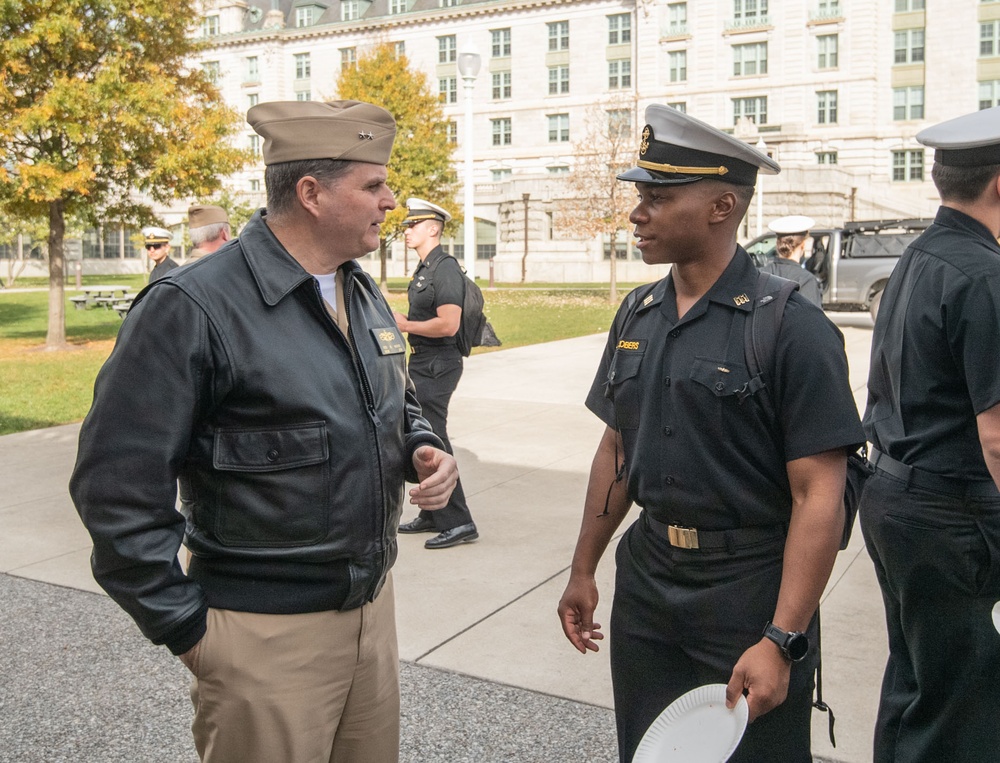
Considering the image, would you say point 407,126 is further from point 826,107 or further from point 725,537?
point 725,537

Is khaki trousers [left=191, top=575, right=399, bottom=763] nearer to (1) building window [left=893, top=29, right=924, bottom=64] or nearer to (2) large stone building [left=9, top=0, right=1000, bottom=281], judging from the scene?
(2) large stone building [left=9, top=0, right=1000, bottom=281]

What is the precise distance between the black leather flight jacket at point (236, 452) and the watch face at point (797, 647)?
3.13ft

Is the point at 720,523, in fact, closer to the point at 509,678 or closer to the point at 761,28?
the point at 509,678

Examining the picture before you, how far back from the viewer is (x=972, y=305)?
283cm

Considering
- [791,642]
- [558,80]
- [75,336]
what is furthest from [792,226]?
[558,80]

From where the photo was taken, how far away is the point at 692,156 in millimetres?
2623

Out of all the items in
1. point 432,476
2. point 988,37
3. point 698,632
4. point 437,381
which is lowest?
point 698,632

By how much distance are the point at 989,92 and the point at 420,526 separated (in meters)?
62.0

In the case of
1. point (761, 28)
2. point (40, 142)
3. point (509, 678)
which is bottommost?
point (509, 678)

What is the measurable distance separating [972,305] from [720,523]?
98 centimetres

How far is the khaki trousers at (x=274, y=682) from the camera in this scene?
2.27 m

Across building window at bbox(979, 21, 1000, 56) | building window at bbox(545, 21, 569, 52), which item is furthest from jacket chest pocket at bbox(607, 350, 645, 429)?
building window at bbox(545, 21, 569, 52)

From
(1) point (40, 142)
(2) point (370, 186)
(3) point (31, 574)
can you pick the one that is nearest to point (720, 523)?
(2) point (370, 186)

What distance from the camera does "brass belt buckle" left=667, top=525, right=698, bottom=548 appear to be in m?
2.54
